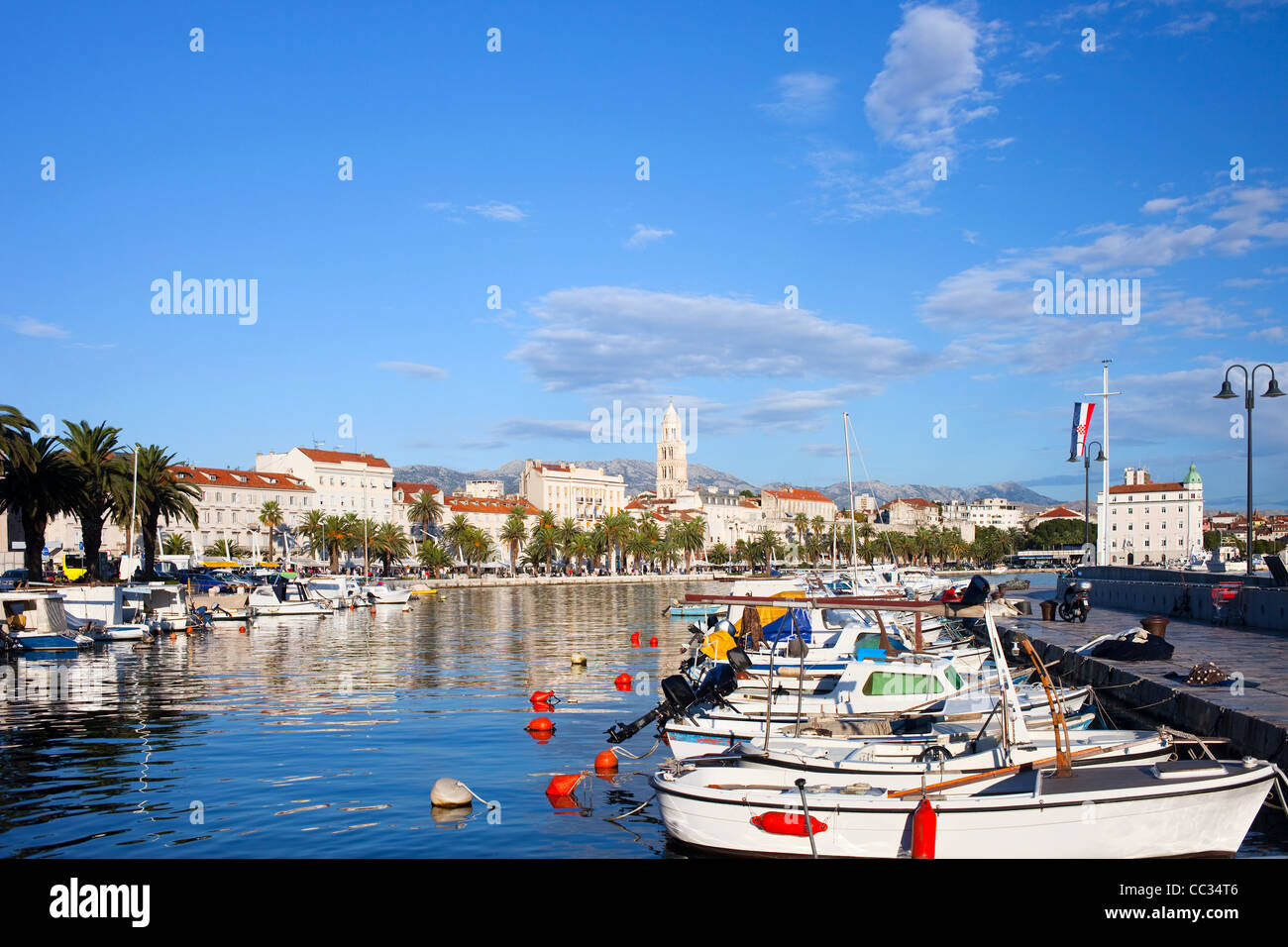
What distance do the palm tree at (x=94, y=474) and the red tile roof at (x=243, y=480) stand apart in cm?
7492

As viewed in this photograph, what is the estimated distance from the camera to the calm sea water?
1620 cm

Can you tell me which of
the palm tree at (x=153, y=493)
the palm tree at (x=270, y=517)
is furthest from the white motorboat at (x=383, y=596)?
the palm tree at (x=270, y=517)

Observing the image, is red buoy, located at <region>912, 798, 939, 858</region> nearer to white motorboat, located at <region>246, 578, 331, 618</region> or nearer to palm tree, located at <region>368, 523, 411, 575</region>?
white motorboat, located at <region>246, 578, 331, 618</region>

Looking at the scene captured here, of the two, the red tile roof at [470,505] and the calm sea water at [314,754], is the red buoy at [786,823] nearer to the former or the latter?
the calm sea water at [314,754]

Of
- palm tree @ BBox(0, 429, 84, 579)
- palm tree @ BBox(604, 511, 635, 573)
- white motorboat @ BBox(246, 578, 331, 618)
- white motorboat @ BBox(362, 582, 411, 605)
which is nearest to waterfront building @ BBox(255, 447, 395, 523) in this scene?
palm tree @ BBox(604, 511, 635, 573)

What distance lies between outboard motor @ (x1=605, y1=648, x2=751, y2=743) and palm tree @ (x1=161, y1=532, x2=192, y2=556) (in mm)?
113614

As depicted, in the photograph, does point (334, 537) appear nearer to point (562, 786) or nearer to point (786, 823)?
point (562, 786)

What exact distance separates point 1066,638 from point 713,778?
28906 mm

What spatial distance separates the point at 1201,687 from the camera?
2283 cm

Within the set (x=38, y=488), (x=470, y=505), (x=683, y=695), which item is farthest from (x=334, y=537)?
(x=683, y=695)

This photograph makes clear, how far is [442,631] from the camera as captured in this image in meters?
61.8

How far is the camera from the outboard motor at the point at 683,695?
19844 millimetres
